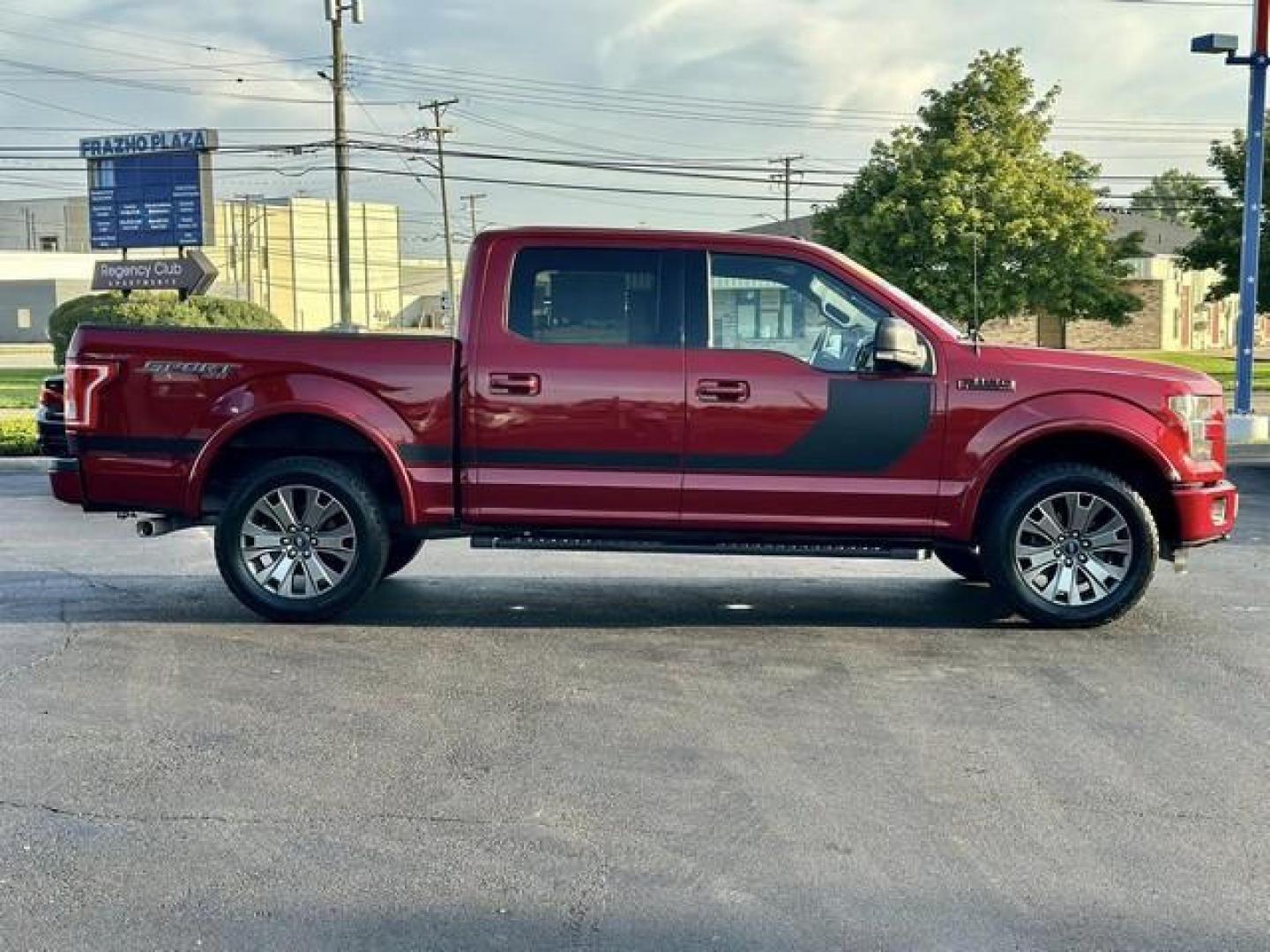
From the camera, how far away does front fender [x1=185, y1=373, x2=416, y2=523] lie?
6.84 meters

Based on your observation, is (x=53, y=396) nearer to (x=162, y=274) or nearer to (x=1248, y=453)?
(x=1248, y=453)

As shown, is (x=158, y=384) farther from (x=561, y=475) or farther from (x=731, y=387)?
(x=731, y=387)

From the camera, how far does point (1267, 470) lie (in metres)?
14.8

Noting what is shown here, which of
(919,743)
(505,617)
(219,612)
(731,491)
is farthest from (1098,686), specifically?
(219,612)

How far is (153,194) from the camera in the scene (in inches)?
1273

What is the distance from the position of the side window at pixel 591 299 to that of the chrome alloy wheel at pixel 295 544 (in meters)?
1.44

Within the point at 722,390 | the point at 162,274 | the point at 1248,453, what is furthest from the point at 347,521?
the point at 162,274

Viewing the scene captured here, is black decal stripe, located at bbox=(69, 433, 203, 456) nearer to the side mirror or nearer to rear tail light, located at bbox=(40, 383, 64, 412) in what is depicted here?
rear tail light, located at bbox=(40, 383, 64, 412)

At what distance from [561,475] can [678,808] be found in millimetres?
2821

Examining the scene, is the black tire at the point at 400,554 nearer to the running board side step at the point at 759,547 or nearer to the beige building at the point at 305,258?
the running board side step at the point at 759,547

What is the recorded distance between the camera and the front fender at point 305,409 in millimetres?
6836

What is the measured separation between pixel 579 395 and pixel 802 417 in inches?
46.0

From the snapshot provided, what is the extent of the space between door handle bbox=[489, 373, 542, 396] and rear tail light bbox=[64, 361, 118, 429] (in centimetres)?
207

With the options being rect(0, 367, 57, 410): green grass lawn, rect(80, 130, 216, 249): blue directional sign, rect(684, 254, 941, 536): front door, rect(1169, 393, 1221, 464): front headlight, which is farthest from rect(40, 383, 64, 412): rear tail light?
rect(80, 130, 216, 249): blue directional sign
